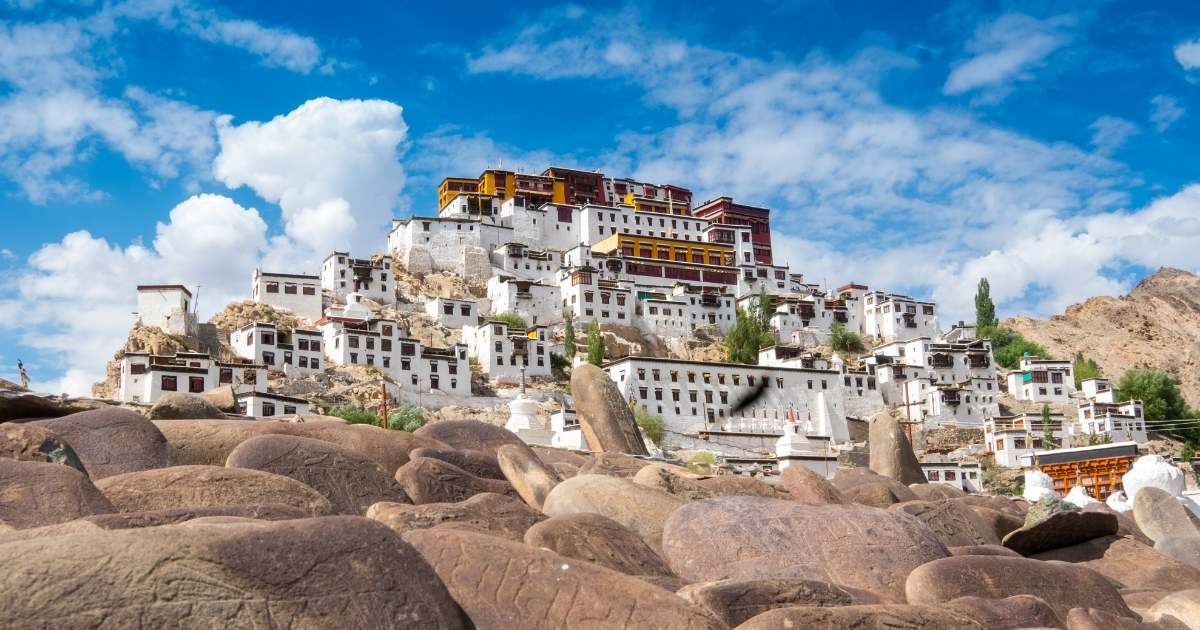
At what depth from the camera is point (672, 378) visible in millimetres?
78500

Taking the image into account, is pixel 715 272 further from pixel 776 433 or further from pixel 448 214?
pixel 776 433

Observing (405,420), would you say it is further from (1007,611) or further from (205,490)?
(1007,611)

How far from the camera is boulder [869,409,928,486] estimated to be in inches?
1038

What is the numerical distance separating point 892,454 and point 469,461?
14.1 meters

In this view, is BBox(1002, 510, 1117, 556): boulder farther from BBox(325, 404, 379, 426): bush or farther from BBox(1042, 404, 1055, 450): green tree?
BBox(1042, 404, 1055, 450): green tree

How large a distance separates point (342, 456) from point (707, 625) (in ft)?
19.9

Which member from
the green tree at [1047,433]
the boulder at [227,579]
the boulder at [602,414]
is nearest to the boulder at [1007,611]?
the boulder at [227,579]

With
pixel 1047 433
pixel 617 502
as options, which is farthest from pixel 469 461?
pixel 1047 433

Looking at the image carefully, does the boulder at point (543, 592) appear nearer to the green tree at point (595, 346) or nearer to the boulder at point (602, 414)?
the boulder at point (602, 414)

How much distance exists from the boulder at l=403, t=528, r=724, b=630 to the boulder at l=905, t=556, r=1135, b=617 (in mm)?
3216

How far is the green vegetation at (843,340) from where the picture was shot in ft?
336

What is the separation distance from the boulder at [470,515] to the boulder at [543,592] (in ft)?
6.17

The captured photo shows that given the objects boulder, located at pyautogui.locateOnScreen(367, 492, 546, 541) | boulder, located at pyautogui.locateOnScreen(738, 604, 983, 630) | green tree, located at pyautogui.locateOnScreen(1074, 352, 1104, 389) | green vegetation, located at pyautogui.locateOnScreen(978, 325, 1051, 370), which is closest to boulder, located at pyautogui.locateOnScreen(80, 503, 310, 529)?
boulder, located at pyautogui.locateOnScreen(367, 492, 546, 541)

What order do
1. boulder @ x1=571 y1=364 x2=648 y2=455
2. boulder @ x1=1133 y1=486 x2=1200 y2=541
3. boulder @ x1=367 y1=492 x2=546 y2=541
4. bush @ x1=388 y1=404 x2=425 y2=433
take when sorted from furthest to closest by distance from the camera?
bush @ x1=388 y1=404 x2=425 y2=433 → boulder @ x1=571 y1=364 x2=648 y2=455 → boulder @ x1=1133 y1=486 x2=1200 y2=541 → boulder @ x1=367 y1=492 x2=546 y2=541
